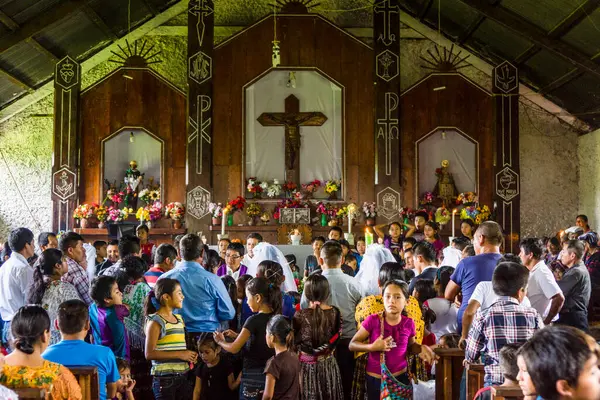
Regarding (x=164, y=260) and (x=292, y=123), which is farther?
(x=292, y=123)

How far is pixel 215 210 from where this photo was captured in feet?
44.2

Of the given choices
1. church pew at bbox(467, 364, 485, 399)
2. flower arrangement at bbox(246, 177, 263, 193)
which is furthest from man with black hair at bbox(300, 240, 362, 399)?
flower arrangement at bbox(246, 177, 263, 193)

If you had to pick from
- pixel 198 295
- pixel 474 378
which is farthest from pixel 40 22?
pixel 474 378

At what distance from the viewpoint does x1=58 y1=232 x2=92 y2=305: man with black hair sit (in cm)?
498

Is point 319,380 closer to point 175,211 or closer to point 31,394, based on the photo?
point 31,394

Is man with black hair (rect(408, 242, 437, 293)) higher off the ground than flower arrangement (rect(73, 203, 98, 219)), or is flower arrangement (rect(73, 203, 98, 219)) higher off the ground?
flower arrangement (rect(73, 203, 98, 219))

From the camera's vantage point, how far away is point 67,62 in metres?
14.0

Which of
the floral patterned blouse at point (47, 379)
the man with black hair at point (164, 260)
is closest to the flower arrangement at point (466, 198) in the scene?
the man with black hair at point (164, 260)

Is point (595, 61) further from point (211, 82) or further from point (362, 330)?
point (362, 330)

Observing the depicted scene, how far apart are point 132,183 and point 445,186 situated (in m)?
5.84

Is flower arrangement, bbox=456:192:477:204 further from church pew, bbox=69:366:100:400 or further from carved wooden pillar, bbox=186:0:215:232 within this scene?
church pew, bbox=69:366:100:400

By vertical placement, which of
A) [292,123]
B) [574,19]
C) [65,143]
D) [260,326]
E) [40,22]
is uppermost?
[40,22]

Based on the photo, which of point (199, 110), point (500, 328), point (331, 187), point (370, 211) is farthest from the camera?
point (331, 187)

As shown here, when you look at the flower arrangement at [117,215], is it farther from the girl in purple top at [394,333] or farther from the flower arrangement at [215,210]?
the girl in purple top at [394,333]
